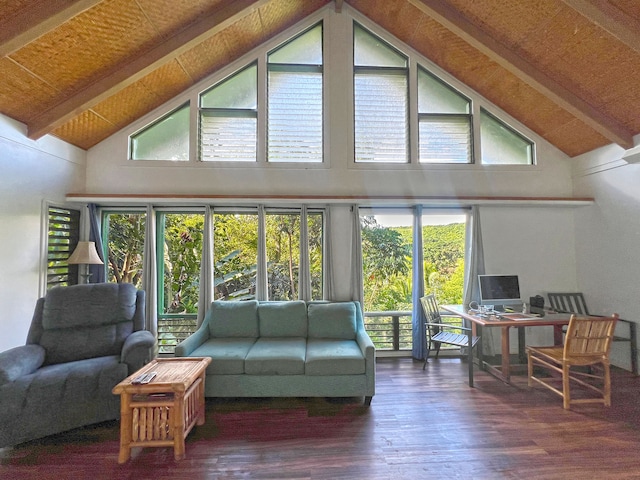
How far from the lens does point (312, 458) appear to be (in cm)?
224

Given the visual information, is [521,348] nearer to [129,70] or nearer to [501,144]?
[501,144]

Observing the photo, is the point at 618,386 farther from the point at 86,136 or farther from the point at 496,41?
the point at 86,136

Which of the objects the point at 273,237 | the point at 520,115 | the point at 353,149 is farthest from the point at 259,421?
the point at 520,115

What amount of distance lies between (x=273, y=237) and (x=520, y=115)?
391cm

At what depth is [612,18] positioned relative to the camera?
2.62 meters

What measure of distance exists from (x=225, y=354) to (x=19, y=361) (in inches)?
63.2

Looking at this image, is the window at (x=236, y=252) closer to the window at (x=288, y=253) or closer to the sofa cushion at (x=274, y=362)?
the window at (x=288, y=253)

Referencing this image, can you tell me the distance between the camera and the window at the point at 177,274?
4254 mm

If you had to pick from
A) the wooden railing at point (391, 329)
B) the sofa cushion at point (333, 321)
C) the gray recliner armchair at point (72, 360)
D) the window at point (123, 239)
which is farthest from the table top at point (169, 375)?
the wooden railing at point (391, 329)

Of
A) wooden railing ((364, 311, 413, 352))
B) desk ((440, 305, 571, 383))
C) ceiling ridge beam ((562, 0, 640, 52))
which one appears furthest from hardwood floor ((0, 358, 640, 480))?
ceiling ridge beam ((562, 0, 640, 52))

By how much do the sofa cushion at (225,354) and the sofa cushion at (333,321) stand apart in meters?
0.76

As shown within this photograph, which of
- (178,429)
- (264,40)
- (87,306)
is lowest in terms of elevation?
(178,429)

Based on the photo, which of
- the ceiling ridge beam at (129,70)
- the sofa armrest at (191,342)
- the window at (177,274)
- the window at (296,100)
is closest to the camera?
the sofa armrest at (191,342)

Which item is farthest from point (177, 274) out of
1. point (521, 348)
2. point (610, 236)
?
point (610, 236)
